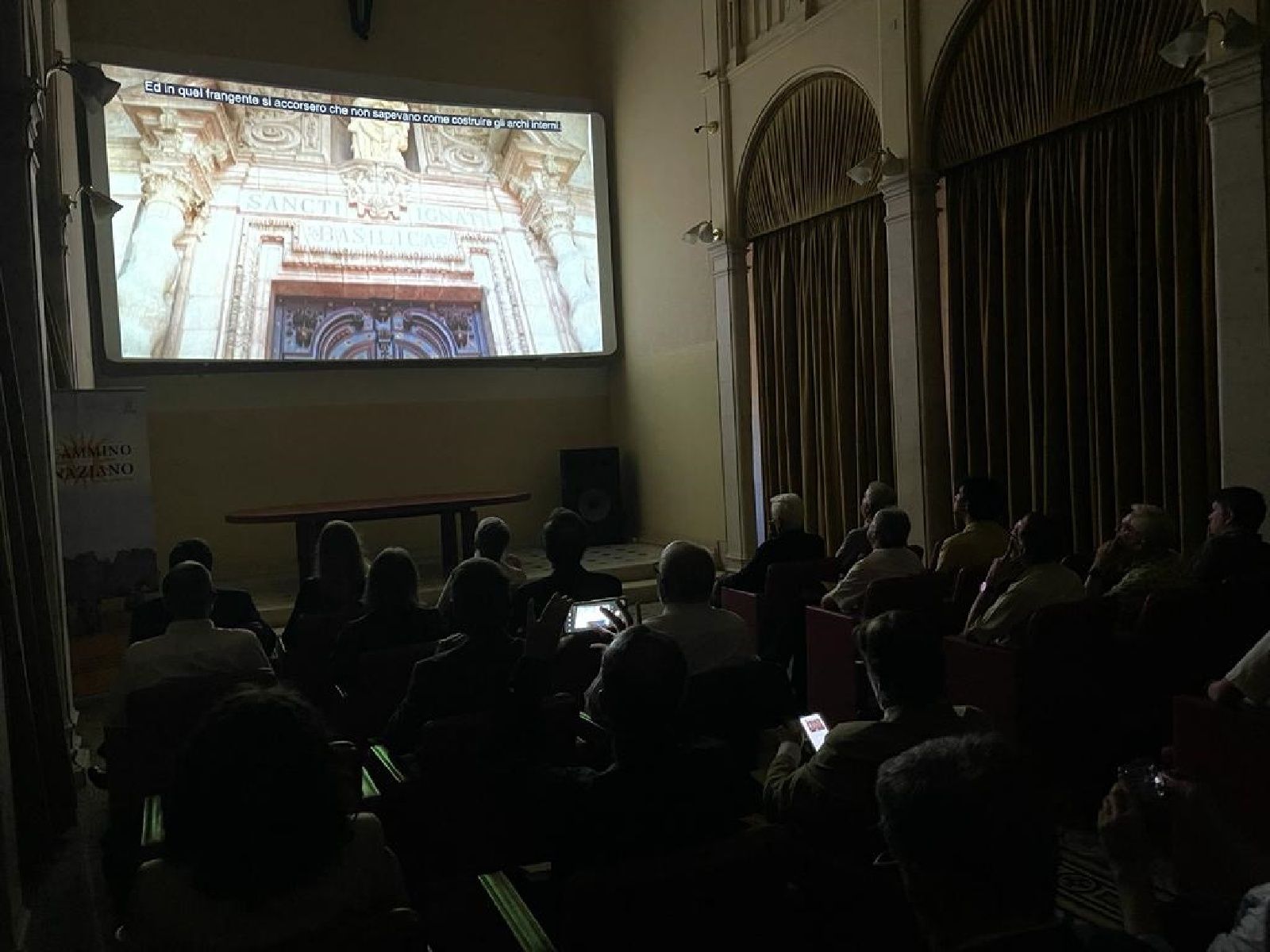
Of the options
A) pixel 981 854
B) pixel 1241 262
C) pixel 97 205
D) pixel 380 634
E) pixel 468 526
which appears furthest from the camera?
pixel 468 526

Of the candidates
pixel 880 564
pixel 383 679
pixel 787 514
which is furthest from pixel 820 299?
pixel 383 679

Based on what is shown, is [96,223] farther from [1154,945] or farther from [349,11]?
[1154,945]

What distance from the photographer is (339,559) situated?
396 centimetres

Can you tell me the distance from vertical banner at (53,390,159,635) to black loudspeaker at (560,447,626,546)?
175 inches

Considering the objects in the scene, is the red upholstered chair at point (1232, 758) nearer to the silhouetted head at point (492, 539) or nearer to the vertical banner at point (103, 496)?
the silhouetted head at point (492, 539)

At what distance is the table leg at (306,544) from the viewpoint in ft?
24.5

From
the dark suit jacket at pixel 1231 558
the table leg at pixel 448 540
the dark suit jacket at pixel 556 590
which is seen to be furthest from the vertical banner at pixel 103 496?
the dark suit jacket at pixel 1231 558

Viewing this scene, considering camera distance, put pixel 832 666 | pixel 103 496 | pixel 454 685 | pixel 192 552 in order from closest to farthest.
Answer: pixel 454 685 → pixel 192 552 → pixel 832 666 → pixel 103 496

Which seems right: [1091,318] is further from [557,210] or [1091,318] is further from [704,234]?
[557,210]

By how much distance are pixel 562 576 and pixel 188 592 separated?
1462 millimetres

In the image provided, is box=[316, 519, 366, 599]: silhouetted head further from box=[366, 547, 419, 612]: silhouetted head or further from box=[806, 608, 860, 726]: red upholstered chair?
box=[806, 608, 860, 726]: red upholstered chair

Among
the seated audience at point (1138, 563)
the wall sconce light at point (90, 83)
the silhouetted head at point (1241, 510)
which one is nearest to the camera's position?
the seated audience at point (1138, 563)

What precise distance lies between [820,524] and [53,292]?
17.9ft
